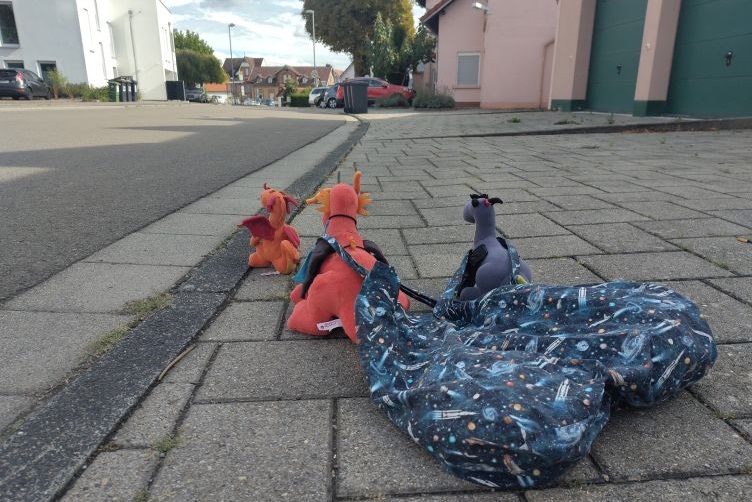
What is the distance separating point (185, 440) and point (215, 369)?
1.13ft

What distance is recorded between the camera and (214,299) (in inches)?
82.3

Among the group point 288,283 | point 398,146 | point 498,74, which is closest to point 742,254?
point 288,283

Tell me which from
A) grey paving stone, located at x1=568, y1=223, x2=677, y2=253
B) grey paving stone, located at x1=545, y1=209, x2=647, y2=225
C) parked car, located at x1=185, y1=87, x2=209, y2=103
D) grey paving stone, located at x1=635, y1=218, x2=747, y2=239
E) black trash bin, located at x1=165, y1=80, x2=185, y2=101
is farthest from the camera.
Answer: parked car, located at x1=185, y1=87, x2=209, y2=103

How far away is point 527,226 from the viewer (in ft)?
10.5

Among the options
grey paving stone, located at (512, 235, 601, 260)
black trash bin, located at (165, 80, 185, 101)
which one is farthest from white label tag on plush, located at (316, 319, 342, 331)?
black trash bin, located at (165, 80, 185, 101)

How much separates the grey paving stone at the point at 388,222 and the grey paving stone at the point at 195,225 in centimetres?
81

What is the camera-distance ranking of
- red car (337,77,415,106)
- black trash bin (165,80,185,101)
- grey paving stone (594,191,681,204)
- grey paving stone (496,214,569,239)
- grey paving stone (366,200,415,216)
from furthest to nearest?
black trash bin (165,80,185,101)
red car (337,77,415,106)
grey paving stone (594,191,681,204)
grey paving stone (366,200,415,216)
grey paving stone (496,214,569,239)

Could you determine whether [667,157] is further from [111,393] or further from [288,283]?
[111,393]

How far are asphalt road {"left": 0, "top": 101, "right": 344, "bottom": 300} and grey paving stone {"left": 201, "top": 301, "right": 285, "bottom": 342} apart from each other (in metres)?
0.93

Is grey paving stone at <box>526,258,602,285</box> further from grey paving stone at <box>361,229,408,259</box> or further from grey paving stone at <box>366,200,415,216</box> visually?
grey paving stone at <box>366,200,415,216</box>

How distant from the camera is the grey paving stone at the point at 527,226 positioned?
3020 mm

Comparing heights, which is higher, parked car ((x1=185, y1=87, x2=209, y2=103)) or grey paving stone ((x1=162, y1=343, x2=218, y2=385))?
parked car ((x1=185, y1=87, x2=209, y2=103))

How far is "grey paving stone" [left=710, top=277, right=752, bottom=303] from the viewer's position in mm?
2041

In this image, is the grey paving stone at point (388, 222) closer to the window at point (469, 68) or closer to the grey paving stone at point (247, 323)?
the grey paving stone at point (247, 323)
